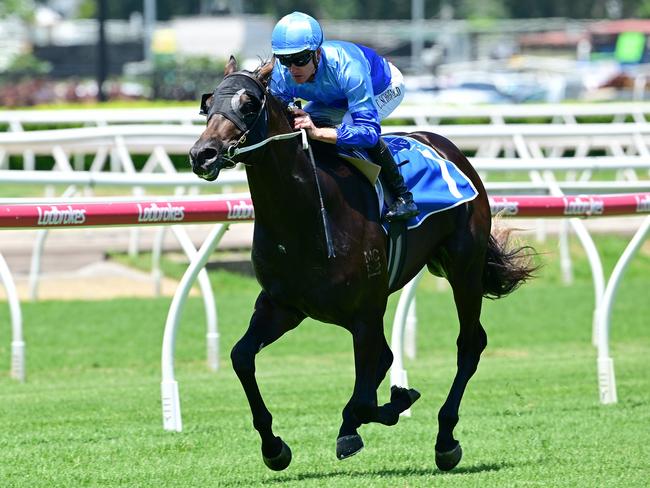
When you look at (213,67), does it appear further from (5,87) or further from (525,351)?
(525,351)

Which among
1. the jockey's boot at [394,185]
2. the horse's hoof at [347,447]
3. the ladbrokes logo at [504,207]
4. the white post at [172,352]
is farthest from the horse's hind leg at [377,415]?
the ladbrokes logo at [504,207]

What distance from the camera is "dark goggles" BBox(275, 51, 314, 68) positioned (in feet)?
17.1

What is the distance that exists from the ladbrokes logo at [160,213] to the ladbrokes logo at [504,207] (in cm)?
161

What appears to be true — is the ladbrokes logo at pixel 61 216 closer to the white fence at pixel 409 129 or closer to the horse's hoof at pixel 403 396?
the white fence at pixel 409 129

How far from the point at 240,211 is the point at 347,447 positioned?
1.52 meters

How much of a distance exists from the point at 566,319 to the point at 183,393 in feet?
14.5

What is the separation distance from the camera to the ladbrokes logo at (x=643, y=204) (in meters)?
7.21

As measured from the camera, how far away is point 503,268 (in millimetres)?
6430

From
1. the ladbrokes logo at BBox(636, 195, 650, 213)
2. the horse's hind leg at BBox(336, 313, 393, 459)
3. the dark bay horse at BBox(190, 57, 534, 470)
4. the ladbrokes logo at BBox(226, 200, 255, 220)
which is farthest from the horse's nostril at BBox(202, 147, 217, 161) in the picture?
the ladbrokes logo at BBox(636, 195, 650, 213)

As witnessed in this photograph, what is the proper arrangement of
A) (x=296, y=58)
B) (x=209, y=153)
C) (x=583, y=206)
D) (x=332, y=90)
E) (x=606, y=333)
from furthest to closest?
1. (x=606, y=333)
2. (x=583, y=206)
3. (x=332, y=90)
4. (x=296, y=58)
5. (x=209, y=153)

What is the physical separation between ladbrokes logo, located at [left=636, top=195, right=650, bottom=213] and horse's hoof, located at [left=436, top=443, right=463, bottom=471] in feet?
7.03

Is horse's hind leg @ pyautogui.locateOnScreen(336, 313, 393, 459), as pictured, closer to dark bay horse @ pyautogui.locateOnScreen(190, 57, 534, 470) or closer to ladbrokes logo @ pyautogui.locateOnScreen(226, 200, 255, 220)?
dark bay horse @ pyautogui.locateOnScreen(190, 57, 534, 470)

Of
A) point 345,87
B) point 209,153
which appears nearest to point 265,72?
point 345,87

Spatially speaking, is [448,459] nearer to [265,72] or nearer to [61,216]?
[265,72]
